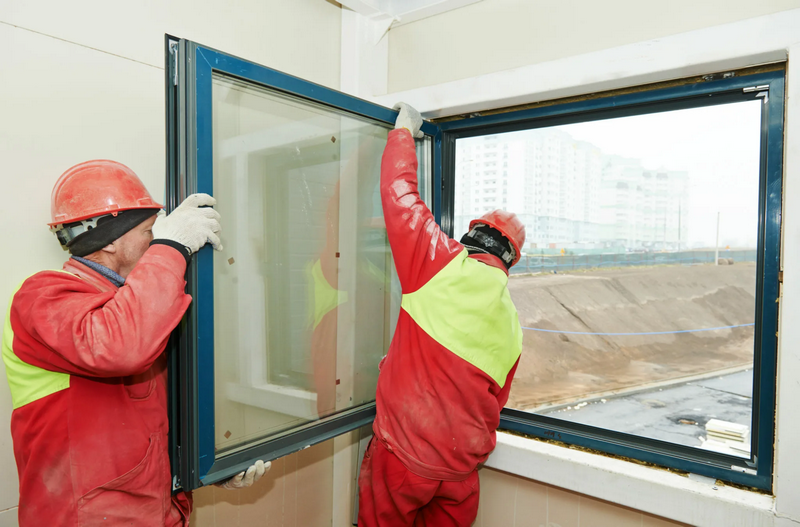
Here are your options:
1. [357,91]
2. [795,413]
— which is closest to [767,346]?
[795,413]

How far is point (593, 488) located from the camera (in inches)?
62.9

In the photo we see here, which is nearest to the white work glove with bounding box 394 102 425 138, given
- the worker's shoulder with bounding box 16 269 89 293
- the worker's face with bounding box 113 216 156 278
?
the worker's face with bounding box 113 216 156 278

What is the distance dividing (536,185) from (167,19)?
1.82 meters

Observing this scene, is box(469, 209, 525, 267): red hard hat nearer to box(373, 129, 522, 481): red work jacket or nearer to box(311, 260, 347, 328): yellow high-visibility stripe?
box(373, 129, 522, 481): red work jacket

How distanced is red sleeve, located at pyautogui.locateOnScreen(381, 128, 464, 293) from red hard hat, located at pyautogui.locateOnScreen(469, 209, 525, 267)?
21 cm

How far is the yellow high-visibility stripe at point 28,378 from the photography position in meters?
1.00

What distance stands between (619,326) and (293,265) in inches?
197

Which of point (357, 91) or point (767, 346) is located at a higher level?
point (357, 91)

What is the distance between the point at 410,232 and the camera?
140 cm

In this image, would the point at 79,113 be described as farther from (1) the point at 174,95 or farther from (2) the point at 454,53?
(2) the point at 454,53

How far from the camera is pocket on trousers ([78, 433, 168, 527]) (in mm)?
1028

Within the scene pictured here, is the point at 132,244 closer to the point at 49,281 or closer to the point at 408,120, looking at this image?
the point at 49,281

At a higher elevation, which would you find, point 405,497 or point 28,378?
point 28,378

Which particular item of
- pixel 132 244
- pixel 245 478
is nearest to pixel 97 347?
pixel 132 244
